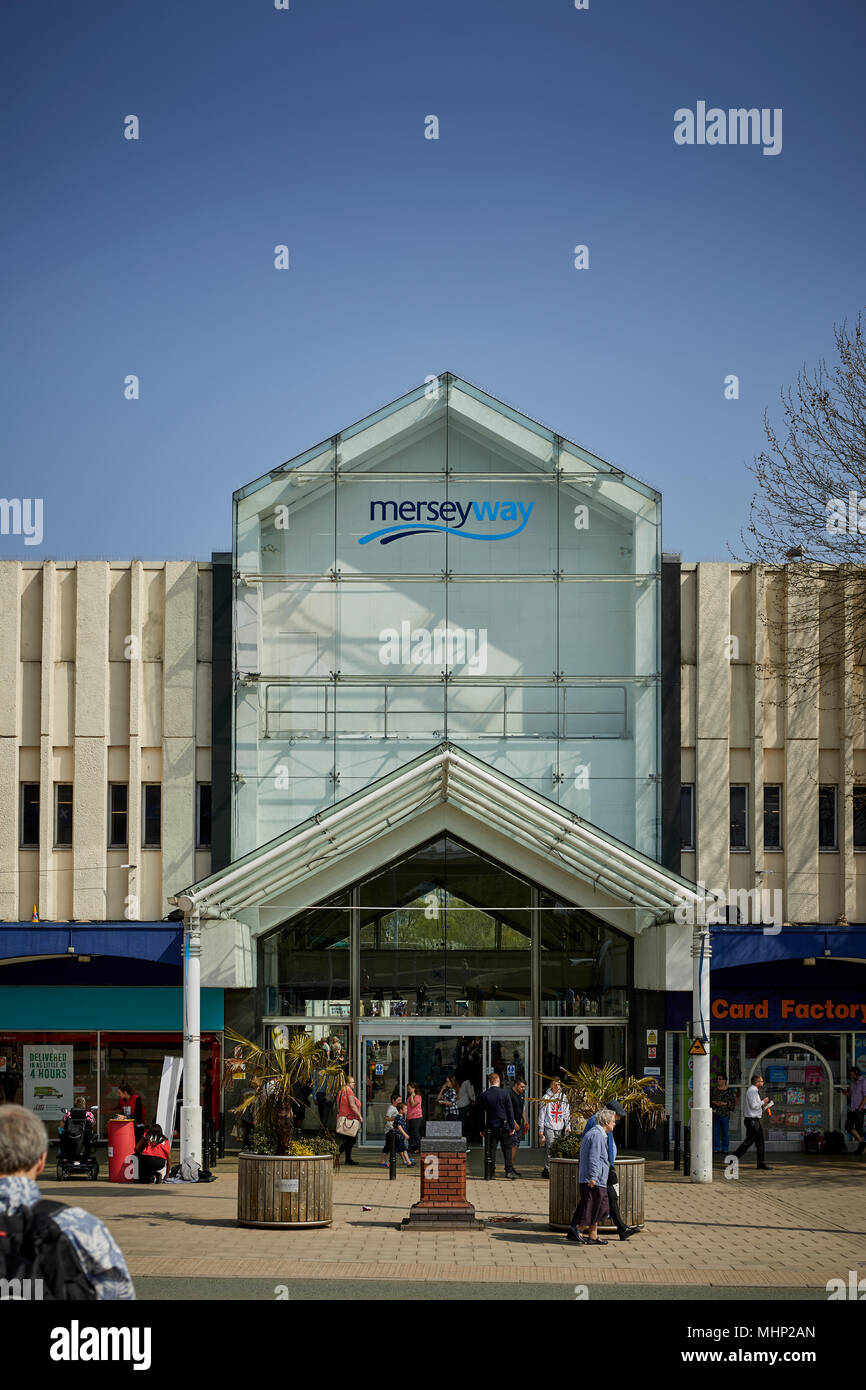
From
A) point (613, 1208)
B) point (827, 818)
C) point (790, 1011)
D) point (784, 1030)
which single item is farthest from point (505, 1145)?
point (827, 818)

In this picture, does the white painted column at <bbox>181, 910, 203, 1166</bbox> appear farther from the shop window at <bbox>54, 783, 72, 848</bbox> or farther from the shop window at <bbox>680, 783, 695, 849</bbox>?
the shop window at <bbox>680, 783, 695, 849</bbox>

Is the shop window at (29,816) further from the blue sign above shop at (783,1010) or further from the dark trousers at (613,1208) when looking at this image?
the dark trousers at (613,1208)

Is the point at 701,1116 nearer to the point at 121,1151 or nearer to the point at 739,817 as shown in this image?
the point at 739,817

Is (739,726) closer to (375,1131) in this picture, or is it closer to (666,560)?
(666,560)

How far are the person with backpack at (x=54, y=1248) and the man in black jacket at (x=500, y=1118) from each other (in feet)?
58.6

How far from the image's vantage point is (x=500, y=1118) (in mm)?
23156

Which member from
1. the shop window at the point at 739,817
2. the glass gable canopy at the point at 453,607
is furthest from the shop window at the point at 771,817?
the glass gable canopy at the point at 453,607

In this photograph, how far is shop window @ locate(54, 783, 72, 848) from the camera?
2886cm

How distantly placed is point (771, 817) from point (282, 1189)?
48.3 ft

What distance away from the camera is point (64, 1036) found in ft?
91.5

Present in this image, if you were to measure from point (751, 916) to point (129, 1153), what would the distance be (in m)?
12.3

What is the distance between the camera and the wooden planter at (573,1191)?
698 inches

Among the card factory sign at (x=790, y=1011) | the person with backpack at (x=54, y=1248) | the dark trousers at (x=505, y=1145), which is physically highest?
the person with backpack at (x=54, y=1248)
